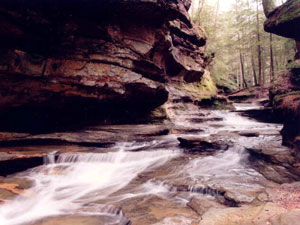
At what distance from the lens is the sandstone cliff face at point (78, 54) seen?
335 inches

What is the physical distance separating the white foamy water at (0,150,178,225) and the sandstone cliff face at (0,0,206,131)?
3600 millimetres

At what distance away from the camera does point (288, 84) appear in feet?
32.5

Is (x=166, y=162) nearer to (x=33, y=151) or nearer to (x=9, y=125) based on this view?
(x=33, y=151)

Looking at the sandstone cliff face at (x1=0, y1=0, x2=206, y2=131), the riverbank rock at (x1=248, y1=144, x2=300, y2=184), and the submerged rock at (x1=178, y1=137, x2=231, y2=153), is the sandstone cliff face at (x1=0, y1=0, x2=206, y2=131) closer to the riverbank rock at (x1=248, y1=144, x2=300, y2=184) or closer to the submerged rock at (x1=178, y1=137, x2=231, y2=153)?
the submerged rock at (x1=178, y1=137, x2=231, y2=153)

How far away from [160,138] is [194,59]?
13.1 m

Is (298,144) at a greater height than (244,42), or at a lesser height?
lesser

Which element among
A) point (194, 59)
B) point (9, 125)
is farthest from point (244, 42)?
point (9, 125)

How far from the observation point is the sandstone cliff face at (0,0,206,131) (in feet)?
27.9

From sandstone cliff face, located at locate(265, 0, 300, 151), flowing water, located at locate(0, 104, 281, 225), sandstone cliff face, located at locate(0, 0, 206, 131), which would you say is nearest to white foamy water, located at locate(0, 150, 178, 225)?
flowing water, located at locate(0, 104, 281, 225)

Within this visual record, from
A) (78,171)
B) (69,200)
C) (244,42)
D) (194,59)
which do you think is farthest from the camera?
(244,42)

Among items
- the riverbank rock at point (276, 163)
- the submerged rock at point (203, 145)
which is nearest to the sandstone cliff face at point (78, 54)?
the submerged rock at point (203, 145)

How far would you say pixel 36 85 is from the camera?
945 cm

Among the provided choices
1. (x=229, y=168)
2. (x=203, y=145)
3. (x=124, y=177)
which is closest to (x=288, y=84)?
(x=203, y=145)

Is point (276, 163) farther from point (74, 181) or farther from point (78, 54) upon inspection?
point (78, 54)
